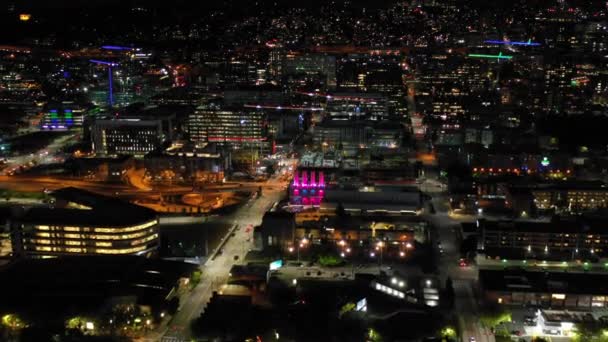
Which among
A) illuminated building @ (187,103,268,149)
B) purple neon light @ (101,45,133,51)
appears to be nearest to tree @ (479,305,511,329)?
illuminated building @ (187,103,268,149)

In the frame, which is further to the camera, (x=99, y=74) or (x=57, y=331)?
(x=99, y=74)

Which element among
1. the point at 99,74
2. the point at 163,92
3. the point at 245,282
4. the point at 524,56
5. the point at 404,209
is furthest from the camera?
the point at 524,56


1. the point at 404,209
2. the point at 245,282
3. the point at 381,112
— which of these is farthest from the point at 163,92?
the point at 245,282

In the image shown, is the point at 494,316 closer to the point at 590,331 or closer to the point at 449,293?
the point at 449,293

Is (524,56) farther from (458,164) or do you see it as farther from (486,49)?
(458,164)

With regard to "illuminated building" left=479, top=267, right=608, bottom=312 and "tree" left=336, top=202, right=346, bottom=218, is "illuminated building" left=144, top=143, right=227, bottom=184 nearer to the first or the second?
"tree" left=336, top=202, right=346, bottom=218
